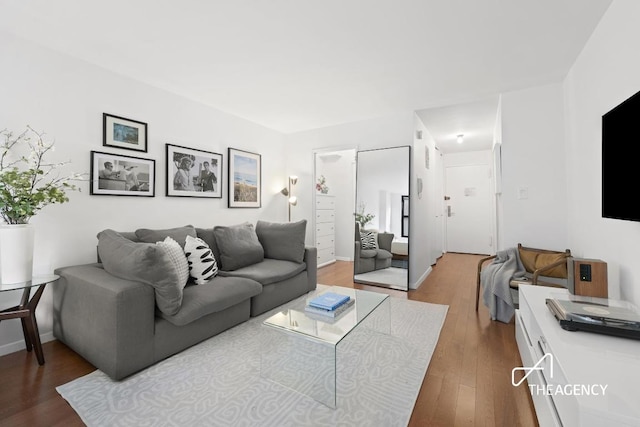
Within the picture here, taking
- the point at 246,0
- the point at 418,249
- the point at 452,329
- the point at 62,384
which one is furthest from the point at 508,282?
the point at 62,384

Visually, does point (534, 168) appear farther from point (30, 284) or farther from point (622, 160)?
point (30, 284)

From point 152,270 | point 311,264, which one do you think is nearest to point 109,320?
point 152,270

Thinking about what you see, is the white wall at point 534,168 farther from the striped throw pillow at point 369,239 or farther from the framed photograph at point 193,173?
the framed photograph at point 193,173

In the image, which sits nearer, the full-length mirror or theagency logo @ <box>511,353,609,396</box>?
theagency logo @ <box>511,353,609,396</box>

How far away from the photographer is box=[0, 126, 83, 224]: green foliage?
1844 millimetres

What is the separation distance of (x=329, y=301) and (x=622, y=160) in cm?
196

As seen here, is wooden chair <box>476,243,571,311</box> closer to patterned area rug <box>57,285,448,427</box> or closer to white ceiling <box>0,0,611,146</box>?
patterned area rug <box>57,285,448,427</box>

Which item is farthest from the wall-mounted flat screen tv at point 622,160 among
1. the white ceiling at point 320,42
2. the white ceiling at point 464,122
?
the white ceiling at point 464,122

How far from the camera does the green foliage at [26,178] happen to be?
1844 mm

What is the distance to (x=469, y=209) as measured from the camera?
20.7ft

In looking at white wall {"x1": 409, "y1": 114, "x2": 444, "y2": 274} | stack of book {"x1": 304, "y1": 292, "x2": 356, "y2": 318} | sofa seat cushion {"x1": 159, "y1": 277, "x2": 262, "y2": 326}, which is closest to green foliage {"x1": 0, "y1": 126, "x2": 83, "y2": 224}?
sofa seat cushion {"x1": 159, "y1": 277, "x2": 262, "y2": 326}

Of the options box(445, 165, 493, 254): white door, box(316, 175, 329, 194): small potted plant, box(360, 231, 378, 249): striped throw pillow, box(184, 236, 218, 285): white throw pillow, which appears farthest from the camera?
box(445, 165, 493, 254): white door

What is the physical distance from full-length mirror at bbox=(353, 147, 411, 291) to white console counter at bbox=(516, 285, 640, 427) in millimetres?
2333

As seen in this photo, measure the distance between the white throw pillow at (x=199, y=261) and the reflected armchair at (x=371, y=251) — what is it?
2.25 metres
